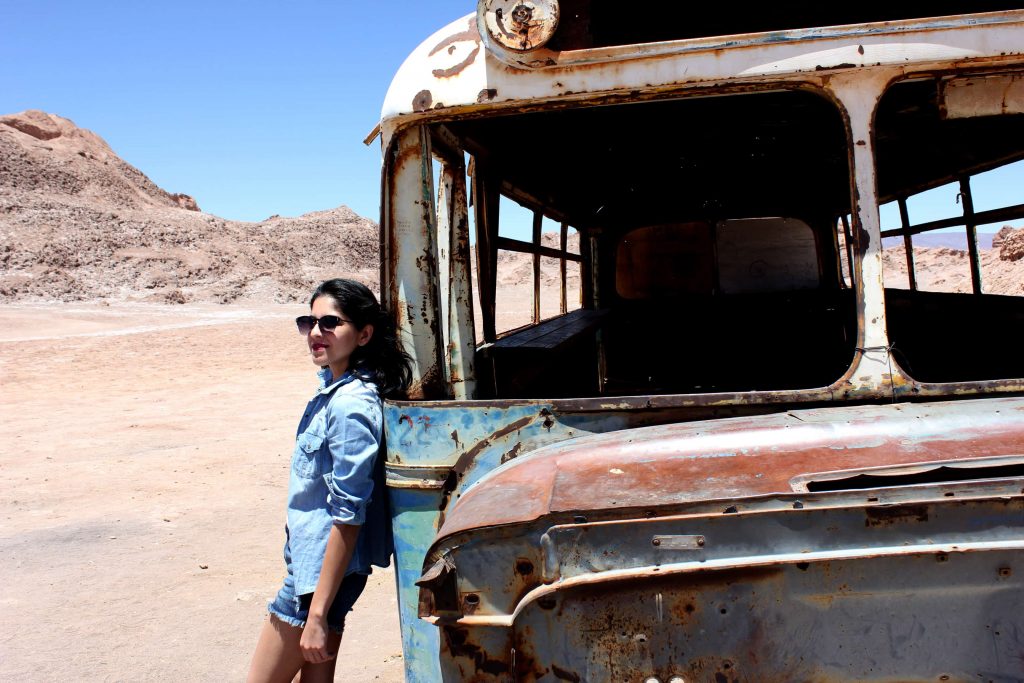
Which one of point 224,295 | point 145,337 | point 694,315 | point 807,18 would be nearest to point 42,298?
Result: point 224,295

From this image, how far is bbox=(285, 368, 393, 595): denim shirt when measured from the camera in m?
2.11

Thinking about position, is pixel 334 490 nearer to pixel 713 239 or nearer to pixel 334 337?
pixel 334 337

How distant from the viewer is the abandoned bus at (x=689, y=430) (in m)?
1.41

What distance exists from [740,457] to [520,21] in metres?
1.19

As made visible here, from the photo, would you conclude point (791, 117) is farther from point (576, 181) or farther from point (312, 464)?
point (312, 464)

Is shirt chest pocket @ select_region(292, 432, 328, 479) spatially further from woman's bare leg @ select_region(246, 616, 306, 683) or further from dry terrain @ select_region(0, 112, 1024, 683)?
dry terrain @ select_region(0, 112, 1024, 683)

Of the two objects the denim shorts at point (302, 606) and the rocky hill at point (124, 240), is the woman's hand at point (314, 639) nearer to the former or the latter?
the denim shorts at point (302, 606)

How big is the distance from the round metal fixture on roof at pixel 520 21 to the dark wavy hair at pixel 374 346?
77 cm

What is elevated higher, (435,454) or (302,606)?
(435,454)

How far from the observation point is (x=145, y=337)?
20094mm

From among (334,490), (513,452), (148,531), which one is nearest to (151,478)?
(148,531)

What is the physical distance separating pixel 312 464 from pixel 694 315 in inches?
133

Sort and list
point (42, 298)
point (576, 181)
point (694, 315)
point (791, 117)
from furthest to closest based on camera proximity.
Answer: point (42, 298) → point (694, 315) → point (576, 181) → point (791, 117)

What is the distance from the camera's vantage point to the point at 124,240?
129 ft
